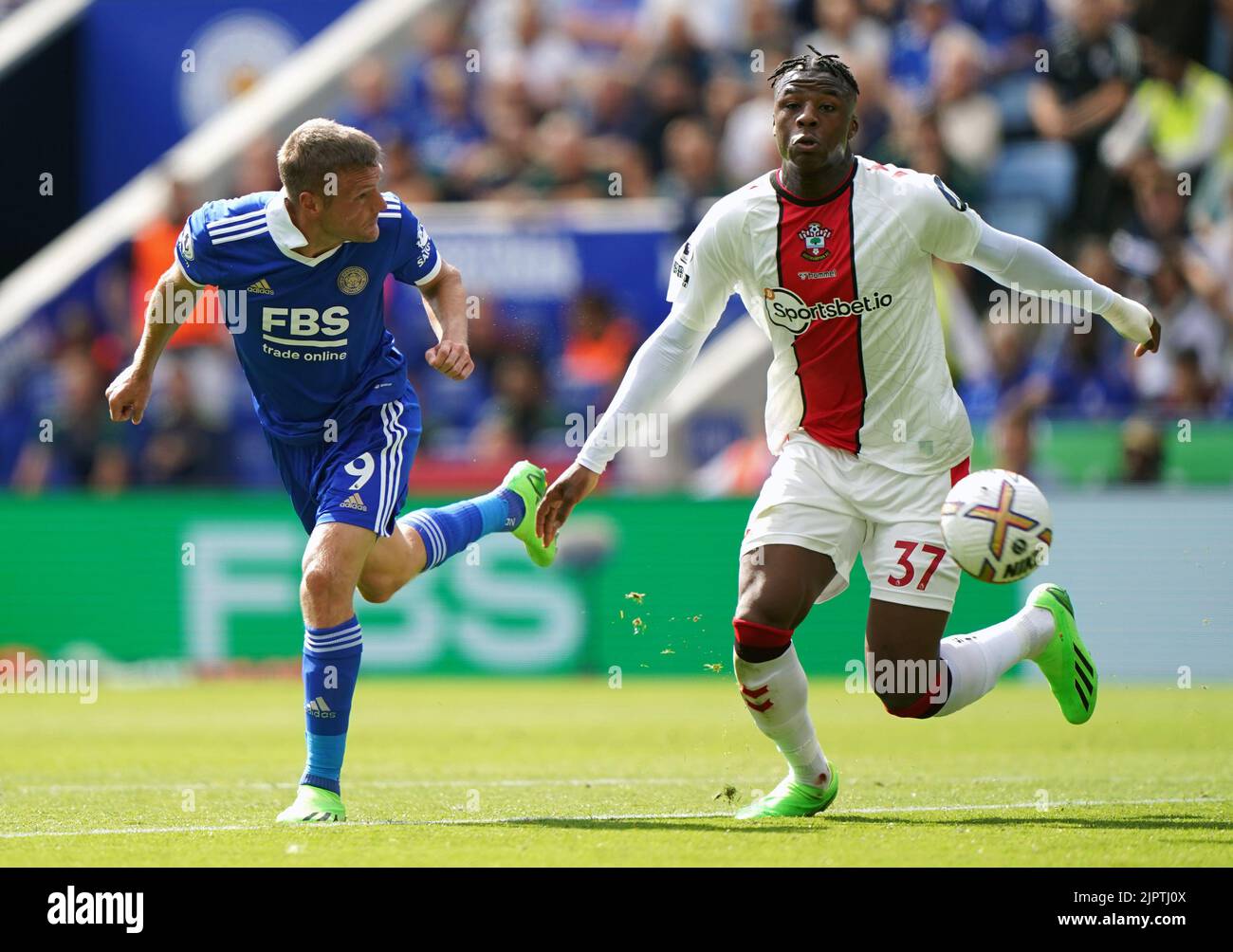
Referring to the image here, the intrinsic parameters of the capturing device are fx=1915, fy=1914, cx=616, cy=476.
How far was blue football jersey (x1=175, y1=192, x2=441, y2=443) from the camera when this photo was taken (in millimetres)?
7016

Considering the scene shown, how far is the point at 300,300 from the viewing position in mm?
7098

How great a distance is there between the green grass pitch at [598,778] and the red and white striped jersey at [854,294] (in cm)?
142

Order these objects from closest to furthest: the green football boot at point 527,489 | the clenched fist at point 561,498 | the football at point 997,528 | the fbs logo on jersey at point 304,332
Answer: the football at point 997,528 → the clenched fist at point 561,498 → the fbs logo on jersey at point 304,332 → the green football boot at point 527,489

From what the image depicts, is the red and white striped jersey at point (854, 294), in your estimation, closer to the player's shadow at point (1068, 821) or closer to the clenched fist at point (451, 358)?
the clenched fist at point (451, 358)

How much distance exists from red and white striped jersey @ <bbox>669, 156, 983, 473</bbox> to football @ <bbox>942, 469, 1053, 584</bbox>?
42 centimetres

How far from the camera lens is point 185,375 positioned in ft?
56.9

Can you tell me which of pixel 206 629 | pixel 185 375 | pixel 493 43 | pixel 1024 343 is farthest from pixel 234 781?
pixel 493 43

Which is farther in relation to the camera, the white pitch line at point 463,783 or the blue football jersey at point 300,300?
the white pitch line at point 463,783

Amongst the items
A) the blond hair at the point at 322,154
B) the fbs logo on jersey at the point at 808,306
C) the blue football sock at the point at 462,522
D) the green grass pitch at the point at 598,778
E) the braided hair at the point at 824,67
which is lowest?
the green grass pitch at the point at 598,778

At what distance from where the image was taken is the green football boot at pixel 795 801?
6.91 meters

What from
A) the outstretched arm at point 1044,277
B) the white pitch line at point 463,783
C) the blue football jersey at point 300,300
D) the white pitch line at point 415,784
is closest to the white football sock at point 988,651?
the white pitch line at point 463,783

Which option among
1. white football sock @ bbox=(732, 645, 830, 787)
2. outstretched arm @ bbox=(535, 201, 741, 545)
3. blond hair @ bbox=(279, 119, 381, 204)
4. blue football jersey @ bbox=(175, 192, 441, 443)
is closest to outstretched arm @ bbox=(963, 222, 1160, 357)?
outstretched arm @ bbox=(535, 201, 741, 545)

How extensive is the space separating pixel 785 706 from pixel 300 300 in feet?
Answer: 7.63
